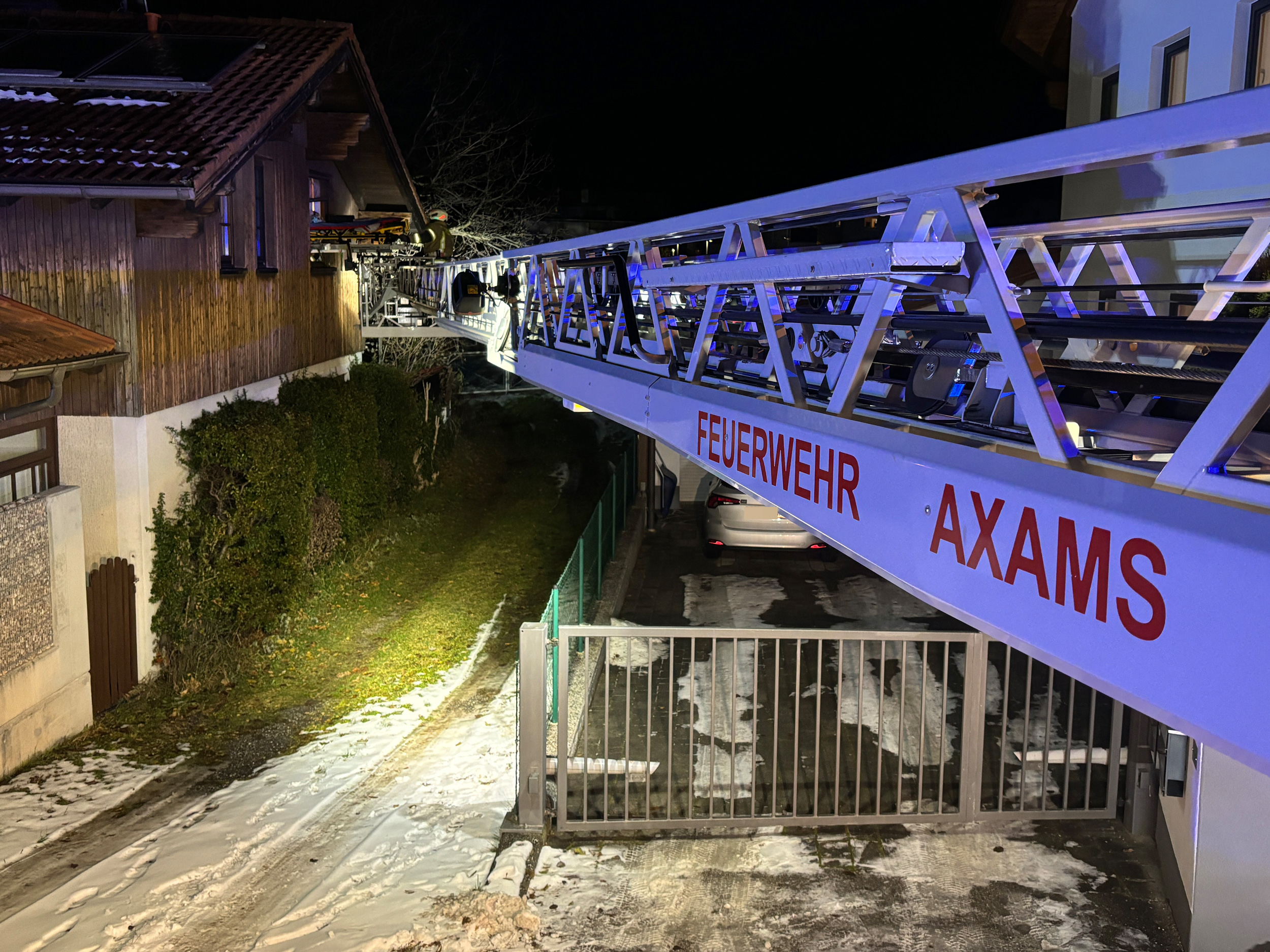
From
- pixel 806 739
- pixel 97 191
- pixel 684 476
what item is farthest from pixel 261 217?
pixel 806 739

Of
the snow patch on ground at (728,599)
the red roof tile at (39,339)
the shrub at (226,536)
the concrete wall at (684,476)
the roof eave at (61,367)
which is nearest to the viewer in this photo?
the roof eave at (61,367)

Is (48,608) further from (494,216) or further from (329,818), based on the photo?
(494,216)

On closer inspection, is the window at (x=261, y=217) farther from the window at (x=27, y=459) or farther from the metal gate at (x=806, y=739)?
the metal gate at (x=806, y=739)

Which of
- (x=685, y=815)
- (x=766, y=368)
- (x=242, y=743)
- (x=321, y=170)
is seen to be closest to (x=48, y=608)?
(x=242, y=743)

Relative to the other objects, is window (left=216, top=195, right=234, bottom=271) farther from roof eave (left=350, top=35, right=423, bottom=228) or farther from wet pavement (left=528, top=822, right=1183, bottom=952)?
wet pavement (left=528, top=822, right=1183, bottom=952)

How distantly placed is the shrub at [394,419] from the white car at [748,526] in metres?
7.27

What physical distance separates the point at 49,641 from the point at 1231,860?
940 centimetres

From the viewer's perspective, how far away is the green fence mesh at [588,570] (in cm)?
756

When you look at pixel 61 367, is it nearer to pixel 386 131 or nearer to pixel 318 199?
pixel 386 131

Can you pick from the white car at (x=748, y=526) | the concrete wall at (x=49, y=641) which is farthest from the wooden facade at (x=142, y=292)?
the white car at (x=748, y=526)

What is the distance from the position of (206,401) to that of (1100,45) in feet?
38.1

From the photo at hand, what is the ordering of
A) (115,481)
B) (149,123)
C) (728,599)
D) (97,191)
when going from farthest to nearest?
(728,599), (149,123), (115,481), (97,191)

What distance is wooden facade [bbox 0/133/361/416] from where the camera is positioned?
1073 centimetres

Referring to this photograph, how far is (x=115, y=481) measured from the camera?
10805 mm
